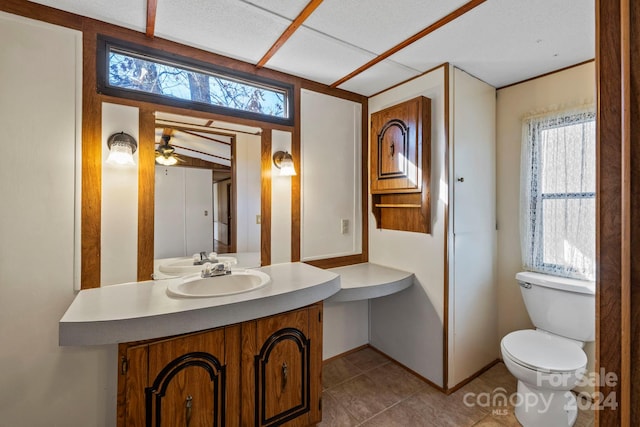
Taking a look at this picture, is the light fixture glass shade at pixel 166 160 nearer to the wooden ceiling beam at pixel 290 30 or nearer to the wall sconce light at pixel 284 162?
the wall sconce light at pixel 284 162

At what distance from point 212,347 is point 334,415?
1.02 metres

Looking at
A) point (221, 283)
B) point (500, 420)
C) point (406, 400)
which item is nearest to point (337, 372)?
point (406, 400)

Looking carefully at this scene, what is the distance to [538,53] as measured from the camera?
182 centimetres

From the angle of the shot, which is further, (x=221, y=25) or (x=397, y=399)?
(x=397, y=399)

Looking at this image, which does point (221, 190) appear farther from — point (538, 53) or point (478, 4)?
point (538, 53)

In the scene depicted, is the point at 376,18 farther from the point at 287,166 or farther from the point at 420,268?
the point at 420,268

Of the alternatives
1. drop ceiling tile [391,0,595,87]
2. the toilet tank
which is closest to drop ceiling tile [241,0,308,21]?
drop ceiling tile [391,0,595,87]

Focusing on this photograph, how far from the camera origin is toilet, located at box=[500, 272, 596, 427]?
1.59 m

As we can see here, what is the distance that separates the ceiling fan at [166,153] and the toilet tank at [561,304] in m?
2.55

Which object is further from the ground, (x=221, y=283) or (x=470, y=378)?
(x=221, y=283)

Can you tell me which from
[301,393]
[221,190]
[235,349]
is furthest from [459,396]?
[221,190]

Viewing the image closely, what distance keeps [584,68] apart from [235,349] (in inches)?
111

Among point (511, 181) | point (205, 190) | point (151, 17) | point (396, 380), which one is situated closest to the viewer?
point (151, 17)

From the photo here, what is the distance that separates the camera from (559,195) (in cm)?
204
